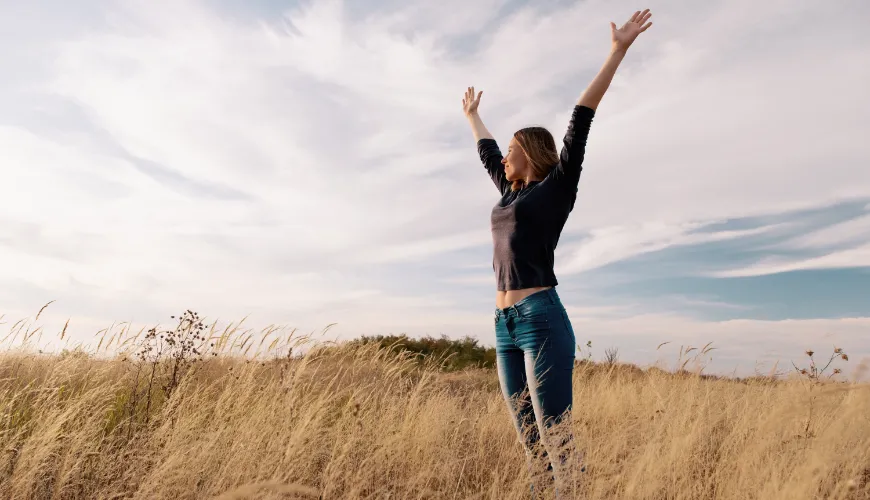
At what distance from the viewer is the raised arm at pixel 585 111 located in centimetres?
322

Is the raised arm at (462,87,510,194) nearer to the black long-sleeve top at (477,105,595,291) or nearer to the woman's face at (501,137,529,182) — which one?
the woman's face at (501,137,529,182)

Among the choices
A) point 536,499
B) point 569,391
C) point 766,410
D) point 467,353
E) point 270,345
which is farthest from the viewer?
point 467,353

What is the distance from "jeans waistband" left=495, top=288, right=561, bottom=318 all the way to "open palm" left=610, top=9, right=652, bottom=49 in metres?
1.50

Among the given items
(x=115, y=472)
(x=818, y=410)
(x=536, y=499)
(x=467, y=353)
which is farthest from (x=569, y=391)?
(x=467, y=353)

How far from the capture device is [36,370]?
741 cm

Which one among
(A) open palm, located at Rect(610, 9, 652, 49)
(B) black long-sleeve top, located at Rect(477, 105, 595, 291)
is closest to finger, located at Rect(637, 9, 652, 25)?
(A) open palm, located at Rect(610, 9, 652, 49)

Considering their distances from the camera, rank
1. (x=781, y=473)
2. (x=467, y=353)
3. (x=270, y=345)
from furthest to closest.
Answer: (x=467, y=353) < (x=270, y=345) < (x=781, y=473)

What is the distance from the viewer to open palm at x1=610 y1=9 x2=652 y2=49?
11.0 ft

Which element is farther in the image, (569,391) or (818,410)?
(818,410)

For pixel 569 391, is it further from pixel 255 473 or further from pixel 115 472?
pixel 115 472

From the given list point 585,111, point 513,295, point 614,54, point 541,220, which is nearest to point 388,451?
point 513,295

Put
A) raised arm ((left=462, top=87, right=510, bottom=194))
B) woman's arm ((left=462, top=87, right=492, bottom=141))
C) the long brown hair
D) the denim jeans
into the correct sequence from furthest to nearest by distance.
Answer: woman's arm ((left=462, top=87, right=492, bottom=141)) < raised arm ((left=462, top=87, right=510, bottom=194)) < the long brown hair < the denim jeans

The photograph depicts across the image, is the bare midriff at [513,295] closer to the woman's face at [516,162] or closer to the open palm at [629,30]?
the woman's face at [516,162]

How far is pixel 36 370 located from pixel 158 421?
10.9ft
